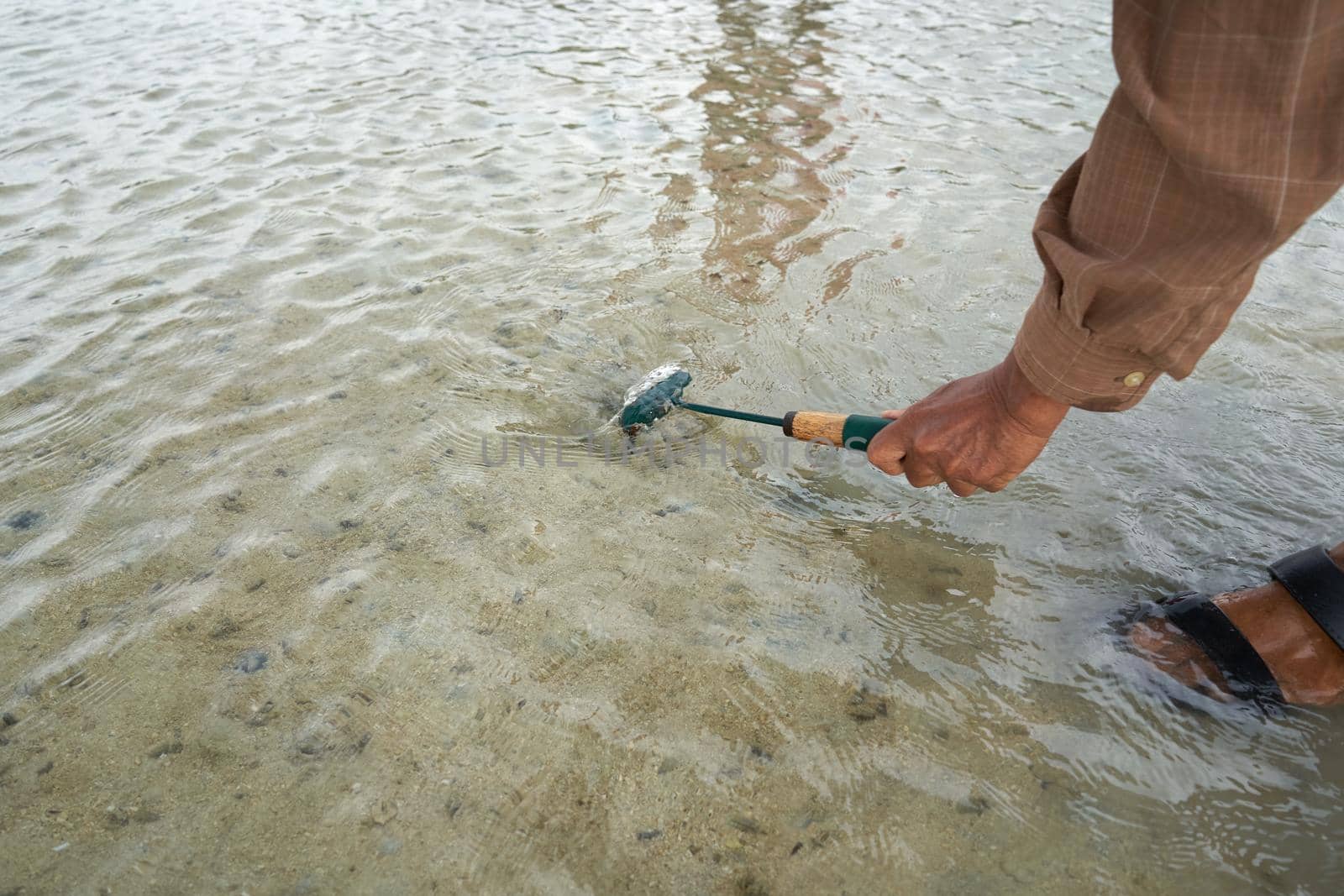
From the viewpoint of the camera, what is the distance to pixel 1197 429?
303cm

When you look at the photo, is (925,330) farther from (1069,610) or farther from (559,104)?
(559,104)

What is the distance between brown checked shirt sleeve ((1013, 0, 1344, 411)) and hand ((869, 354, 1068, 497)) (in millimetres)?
158

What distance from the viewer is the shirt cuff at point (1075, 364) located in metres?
1.51

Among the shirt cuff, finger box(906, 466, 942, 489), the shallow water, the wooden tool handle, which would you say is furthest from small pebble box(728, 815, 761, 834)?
the shirt cuff

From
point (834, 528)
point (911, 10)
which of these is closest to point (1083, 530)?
Answer: point (834, 528)

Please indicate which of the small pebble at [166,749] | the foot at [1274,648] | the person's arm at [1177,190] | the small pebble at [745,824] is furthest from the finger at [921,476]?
the small pebble at [166,749]

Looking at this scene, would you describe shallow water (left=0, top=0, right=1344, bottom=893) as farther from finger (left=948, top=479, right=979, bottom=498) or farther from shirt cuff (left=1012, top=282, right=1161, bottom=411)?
shirt cuff (left=1012, top=282, right=1161, bottom=411)

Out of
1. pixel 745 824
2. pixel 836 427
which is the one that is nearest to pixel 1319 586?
pixel 836 427

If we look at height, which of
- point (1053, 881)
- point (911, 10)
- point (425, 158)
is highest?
point (911, 10)

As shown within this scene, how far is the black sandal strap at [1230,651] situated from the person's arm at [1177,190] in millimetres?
929

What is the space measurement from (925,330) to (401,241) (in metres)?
2.79

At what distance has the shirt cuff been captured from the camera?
1.51 m

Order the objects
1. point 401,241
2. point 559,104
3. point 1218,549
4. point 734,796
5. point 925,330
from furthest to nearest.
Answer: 1. point 559,104
2. point 401,241
3. point 925,330
4. point 1218,549
5. point 734,796

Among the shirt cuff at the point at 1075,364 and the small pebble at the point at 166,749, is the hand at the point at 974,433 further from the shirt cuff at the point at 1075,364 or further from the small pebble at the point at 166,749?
the small pebble at the point at 166,749
